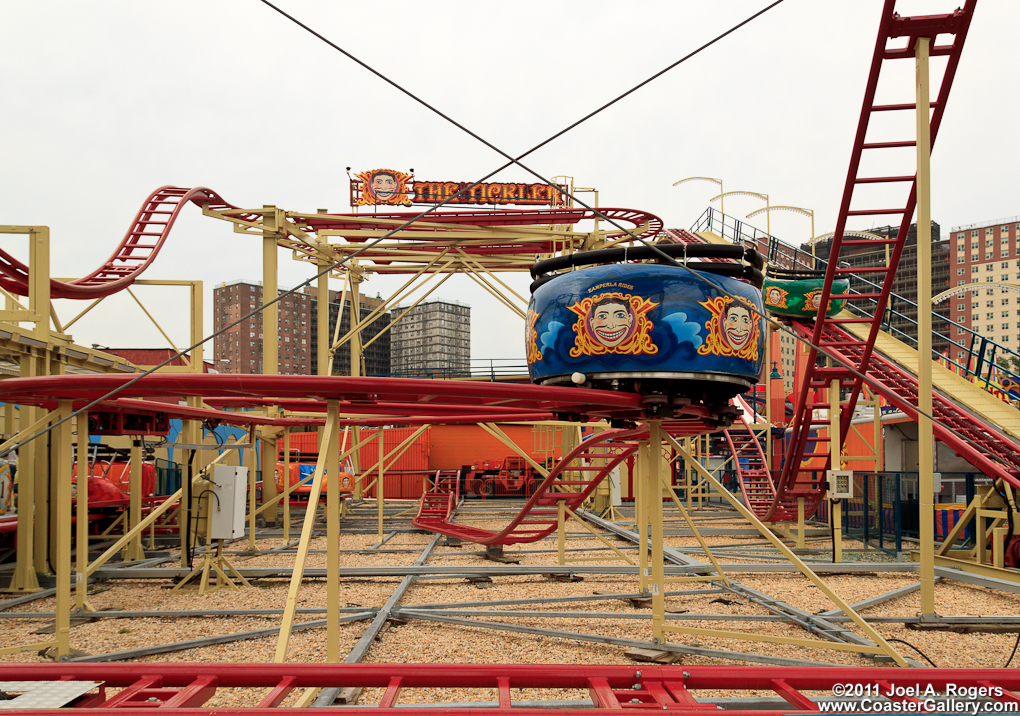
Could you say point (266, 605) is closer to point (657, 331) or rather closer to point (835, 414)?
point (657, 331)

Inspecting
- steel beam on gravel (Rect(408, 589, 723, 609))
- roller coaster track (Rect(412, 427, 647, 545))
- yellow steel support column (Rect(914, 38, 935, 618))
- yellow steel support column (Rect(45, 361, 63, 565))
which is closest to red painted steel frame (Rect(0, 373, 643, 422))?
roller coaster track (Rect(412, 427, 647, 545))

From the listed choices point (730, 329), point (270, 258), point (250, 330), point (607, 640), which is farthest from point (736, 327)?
point (250, 330)

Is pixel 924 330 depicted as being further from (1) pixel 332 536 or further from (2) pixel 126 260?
(2) pixel 126 260

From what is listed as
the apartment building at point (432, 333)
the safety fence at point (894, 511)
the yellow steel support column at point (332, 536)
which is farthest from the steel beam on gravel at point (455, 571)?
the apartment building at point (432, 333)

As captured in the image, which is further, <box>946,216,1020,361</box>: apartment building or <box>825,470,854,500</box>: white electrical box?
<box>946,216,1020,361</box>: apartment building

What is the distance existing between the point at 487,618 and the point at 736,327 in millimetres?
4679

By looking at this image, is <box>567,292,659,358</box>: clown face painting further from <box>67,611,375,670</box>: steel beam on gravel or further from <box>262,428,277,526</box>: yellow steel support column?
<box>262,428,277,526</box>: yellow steel support column

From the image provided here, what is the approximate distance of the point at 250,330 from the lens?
94.6 metres

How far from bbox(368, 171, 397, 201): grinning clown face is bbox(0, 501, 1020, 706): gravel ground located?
42.9 ft

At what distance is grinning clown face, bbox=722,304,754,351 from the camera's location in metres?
6.82

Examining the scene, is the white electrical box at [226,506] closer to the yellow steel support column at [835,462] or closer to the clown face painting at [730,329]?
the clown face painting at [730,329]

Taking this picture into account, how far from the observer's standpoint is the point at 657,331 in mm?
6641

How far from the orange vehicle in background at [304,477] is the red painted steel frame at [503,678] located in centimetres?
1155

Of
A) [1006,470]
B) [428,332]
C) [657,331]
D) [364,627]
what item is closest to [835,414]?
[1006,470]
